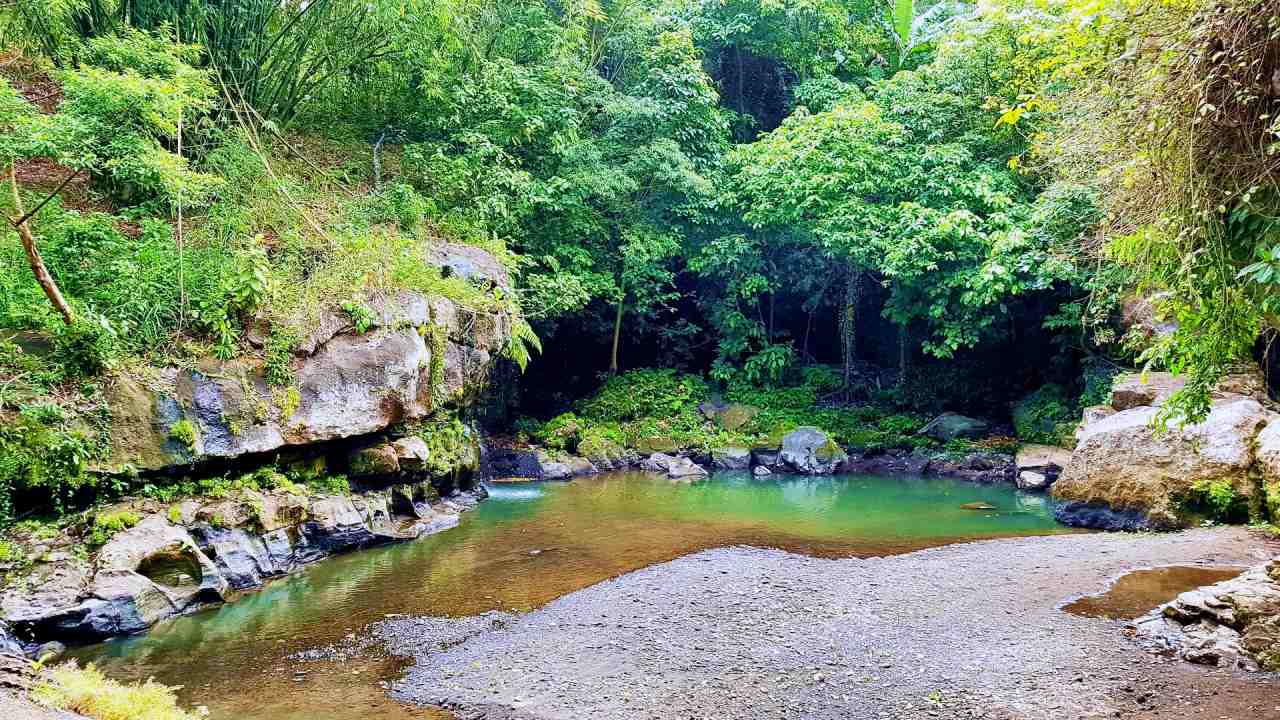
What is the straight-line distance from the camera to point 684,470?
1897cm

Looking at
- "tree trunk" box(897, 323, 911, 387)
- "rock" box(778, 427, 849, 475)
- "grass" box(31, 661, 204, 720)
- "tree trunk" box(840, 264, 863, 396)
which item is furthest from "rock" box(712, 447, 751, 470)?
"grass" box(31, 661, 204, 720)

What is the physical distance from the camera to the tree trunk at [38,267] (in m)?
8.45

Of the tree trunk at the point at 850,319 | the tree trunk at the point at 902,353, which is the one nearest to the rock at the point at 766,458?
the tree trunk at the point at 850,319

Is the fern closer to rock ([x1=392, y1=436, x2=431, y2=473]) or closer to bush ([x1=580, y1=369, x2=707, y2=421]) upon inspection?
rock ([x1=392, y1=436, x2=431, y2=473])

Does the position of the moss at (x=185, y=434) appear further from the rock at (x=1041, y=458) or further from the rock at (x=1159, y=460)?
the rock at (x=1041, y=458)

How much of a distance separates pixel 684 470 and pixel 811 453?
131 inches

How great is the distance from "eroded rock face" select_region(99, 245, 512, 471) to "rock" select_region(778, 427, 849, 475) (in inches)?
320

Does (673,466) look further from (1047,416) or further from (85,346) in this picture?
(85,346)

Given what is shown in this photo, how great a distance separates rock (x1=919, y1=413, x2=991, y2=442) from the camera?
19.4 meters

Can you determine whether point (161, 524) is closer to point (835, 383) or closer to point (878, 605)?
point (878, 605)

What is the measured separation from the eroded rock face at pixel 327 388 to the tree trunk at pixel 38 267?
3.24 ft

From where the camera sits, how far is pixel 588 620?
26.0ft

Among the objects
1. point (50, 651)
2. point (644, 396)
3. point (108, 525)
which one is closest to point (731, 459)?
point (644, 396)

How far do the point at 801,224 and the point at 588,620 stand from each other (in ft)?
50.8
